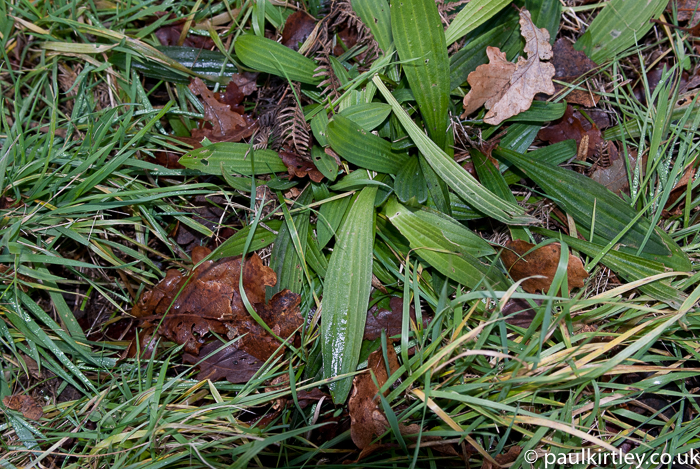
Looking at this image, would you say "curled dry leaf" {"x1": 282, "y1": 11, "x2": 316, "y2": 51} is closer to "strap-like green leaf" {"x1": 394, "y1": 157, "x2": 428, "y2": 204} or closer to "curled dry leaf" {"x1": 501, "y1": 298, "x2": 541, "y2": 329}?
"strap-like green leaf" {"x1": 394, "y1": 157, "x2": 428, "y2": 204}

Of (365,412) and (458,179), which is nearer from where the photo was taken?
(365,412)

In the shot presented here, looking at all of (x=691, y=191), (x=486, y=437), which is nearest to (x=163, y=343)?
(x=486, y=437)

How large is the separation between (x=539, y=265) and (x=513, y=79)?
2.70ft

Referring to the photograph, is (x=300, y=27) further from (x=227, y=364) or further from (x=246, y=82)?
(x=227, y=364)

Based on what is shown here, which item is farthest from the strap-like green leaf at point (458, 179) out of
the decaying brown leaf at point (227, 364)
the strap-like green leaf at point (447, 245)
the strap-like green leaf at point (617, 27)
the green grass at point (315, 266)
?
the decaying brown leaf at point (227, 364)

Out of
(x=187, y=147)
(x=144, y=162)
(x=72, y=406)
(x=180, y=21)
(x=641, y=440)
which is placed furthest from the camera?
(x=180, y=21)

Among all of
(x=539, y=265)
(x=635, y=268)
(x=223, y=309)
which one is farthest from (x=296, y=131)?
(x=635, y=268)

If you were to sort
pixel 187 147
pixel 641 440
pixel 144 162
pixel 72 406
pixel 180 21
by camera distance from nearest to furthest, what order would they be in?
pixel 641 440
pixel 72 406
pixel 144 162
pixel 187 147
pixel 180 21

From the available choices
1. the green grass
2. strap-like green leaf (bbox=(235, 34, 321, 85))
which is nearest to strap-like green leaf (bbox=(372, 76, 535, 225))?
the green grass

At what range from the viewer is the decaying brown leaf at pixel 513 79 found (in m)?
1.80

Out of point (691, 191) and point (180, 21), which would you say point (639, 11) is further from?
point (180, 21)

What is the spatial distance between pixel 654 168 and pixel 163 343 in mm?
2244

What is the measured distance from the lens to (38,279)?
186 cm

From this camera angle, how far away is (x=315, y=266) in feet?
5.80
